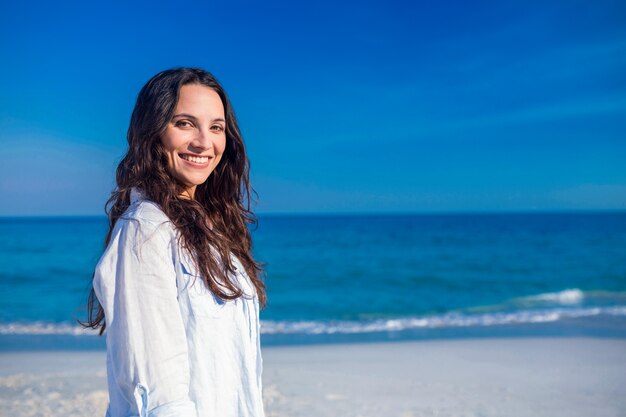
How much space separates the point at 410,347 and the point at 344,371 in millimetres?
1633

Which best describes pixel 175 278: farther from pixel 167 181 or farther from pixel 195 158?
pixel 195 158

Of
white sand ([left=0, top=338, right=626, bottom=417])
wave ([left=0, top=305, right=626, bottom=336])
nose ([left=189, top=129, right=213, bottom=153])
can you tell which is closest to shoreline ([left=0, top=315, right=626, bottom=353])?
wave ([left=0, top=305, right=626, bottom=336])

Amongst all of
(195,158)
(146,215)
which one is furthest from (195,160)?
(146,215)

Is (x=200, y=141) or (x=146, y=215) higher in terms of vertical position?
(x=200, y=141)

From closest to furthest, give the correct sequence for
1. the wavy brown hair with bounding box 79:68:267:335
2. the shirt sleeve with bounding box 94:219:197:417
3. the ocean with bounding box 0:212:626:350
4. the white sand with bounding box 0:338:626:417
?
the shirt sleeve with bounding box 94:219:197:417 < the wavy brown hair with bounding box 79:68:267:335 < the white sand with bounding box 0:338:626:417 < the ocean with bounding box 0:212:626:350

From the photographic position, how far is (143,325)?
4.39ft

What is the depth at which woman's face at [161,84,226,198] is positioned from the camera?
68.1 inches

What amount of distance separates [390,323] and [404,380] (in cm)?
469

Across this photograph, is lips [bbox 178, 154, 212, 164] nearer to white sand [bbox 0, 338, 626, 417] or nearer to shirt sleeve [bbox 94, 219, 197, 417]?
shirt sleeve [bbox 94, 219, 197, 417]

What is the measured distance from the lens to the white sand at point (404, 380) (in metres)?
5.43

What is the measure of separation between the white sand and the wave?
210 centimetres

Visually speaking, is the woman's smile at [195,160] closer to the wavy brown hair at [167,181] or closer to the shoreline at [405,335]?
the wavy brown hair at [167,181]

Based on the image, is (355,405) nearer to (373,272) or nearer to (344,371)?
(344,371)

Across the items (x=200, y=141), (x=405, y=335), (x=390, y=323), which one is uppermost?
(x=200, y=141)
